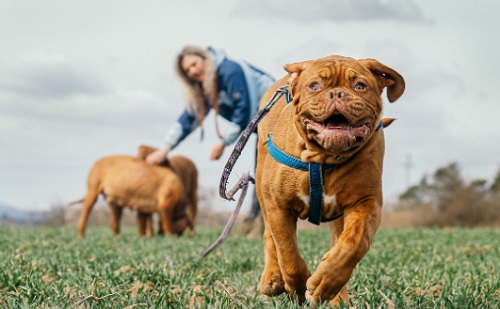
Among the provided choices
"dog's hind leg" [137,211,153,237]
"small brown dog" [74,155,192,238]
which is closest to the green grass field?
"small brown dog" [74,155,192,238]

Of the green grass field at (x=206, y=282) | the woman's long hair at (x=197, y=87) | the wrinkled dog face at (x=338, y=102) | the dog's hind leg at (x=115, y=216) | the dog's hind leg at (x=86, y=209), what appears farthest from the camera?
the dog's hind leg at (x=115, y=216)

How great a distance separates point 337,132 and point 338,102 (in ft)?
0.45

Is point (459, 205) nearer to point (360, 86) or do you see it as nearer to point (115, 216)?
point (115, 216)

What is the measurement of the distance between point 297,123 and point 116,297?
65.2 inches

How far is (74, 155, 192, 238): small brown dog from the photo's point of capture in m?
11.8

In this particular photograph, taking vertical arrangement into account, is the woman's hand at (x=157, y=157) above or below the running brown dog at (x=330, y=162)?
below

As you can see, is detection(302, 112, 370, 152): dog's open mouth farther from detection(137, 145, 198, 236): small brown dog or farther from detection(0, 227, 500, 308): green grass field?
detection(137, 145, 198, 236): small brown dog

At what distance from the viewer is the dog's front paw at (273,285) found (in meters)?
3.68

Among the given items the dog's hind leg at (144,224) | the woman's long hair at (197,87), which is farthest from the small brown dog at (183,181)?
the woman's long hair at (197,87)

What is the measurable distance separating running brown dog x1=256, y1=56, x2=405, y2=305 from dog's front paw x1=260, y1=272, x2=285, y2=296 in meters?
0.08

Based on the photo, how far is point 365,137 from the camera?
289 cm

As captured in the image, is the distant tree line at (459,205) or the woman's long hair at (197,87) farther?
the distant tree line at (459,205)

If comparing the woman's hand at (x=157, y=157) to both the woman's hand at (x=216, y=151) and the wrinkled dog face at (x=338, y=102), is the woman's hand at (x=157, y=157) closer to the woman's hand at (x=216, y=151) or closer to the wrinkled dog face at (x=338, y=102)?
the woman's hand at (x=216, y=151)

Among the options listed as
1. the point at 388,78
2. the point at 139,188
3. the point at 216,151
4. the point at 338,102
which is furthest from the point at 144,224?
the point at 338,102
